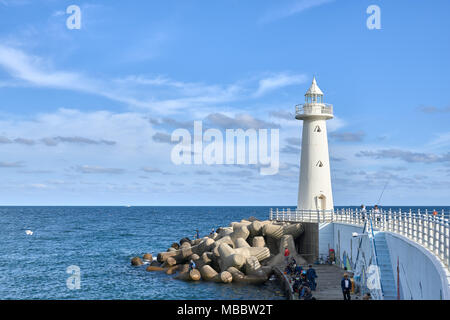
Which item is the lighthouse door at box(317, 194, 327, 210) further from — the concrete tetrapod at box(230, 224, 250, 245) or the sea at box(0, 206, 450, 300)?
the sea at box(0, 206, 450, 300)

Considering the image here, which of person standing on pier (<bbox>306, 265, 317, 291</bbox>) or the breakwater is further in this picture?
the breakwater

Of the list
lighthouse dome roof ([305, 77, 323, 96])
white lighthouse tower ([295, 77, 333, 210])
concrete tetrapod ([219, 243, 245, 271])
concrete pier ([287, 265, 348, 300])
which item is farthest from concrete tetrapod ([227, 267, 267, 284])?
lighthouse dome roof ([305, 77, 323, 96])

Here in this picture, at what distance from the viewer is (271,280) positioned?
31.3m

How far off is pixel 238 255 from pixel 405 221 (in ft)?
43.7

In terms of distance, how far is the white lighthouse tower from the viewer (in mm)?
38344

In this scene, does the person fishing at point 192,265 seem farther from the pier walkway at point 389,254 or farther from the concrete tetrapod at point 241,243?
the pier walkway at point 389,254

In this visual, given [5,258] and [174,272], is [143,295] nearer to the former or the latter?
[174,272]

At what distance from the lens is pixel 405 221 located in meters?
20.9

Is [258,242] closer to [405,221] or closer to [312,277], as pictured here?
[312,277]

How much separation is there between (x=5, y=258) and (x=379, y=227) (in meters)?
39.5

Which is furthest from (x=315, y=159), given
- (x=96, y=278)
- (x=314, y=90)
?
(x=96, y=278)

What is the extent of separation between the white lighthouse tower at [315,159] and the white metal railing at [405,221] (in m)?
1.36

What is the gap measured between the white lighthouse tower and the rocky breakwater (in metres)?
3.25
